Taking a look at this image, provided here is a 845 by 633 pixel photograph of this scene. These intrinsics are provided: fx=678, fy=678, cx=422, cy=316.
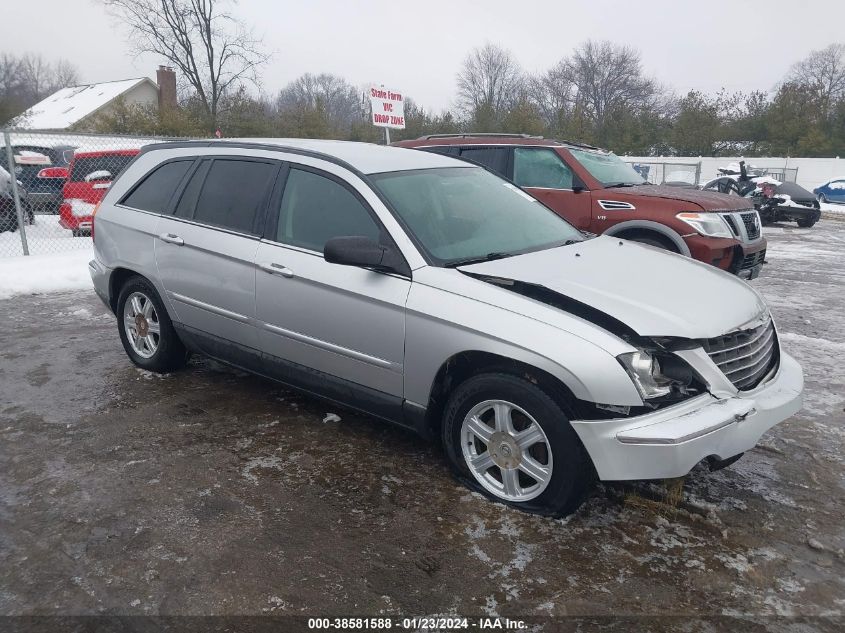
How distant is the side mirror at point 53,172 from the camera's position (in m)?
13.3

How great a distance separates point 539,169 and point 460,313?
16.8ft

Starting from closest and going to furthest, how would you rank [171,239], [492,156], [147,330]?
[171,239], [147,330], [492,156]

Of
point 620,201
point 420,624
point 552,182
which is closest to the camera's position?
A: point 420,624

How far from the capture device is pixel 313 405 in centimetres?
467

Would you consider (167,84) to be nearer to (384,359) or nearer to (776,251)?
(776,251)

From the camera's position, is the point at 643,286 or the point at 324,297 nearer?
the point at 643,286

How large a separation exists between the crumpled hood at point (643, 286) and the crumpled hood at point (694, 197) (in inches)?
133

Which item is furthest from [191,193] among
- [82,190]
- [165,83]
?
[165,83]

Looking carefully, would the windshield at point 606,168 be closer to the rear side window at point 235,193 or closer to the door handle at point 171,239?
the rear side window at point 235,193

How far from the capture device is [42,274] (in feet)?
28.1

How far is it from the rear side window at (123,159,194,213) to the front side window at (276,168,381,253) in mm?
1192

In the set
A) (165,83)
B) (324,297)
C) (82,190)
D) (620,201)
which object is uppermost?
(165,83)

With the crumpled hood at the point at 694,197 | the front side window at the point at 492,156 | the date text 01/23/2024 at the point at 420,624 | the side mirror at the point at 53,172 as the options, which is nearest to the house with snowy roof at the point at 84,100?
the side mirror at the point at 53,172

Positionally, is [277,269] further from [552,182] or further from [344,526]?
[552,182]
